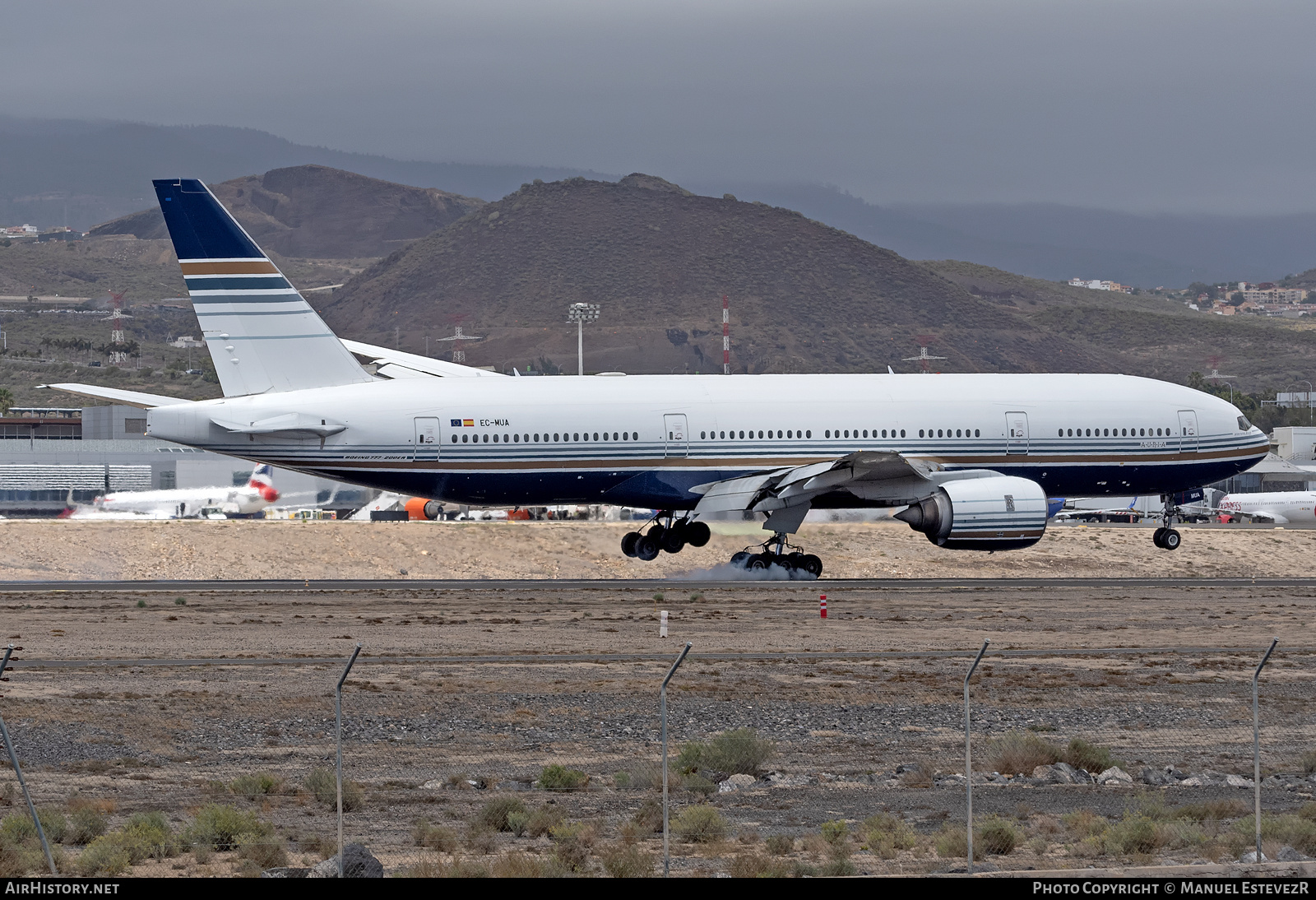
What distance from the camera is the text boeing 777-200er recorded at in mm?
36406

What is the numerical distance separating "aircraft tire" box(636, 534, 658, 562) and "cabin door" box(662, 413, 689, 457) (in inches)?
124

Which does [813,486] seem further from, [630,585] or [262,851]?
[262,851]

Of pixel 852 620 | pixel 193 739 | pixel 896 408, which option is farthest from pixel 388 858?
pixel 896 408

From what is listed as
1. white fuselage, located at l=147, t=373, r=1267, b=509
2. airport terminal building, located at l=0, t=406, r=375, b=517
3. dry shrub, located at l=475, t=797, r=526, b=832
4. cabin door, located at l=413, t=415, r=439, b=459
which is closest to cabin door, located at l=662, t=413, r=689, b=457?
white fuselage, located at l=147, t=373, r=1267, b=509

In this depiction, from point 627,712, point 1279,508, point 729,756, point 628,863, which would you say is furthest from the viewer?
point 1279,508

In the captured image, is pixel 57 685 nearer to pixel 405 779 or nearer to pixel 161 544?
pixel 405 779

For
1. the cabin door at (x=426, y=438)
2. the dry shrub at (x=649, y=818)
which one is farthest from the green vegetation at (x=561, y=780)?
the cabin door at (x=426, y=438)

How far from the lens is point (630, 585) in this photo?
38375 millimetres

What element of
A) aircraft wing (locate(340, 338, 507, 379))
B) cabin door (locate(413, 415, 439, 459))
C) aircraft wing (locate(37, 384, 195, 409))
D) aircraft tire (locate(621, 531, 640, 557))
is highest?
aircraft wing (locate(340, 338, 507, 379))

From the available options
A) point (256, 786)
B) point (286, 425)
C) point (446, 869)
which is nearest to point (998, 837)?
point (446, 869)

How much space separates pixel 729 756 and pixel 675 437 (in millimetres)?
21713

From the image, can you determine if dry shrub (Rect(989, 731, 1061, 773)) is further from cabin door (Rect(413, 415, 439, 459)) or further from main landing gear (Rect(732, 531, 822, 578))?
cabin door (Rect(413, 415, 439, 459))

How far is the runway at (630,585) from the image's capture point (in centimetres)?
3741

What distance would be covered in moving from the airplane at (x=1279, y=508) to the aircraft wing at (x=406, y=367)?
54518 millimetres
